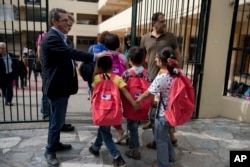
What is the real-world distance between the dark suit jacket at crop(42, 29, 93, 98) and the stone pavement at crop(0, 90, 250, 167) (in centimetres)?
90

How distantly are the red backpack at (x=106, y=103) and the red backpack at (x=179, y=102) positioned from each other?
0.54 m

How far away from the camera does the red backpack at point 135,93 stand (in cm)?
290

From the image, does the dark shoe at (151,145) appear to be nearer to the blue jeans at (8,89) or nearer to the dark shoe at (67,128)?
the dark shoe at (67,128)

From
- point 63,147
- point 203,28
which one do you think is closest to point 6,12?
point 63,147

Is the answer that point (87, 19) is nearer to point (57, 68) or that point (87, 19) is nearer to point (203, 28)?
point (203, 28)

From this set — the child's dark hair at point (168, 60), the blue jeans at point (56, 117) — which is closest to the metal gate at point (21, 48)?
the blue jeans at point (56, 117)

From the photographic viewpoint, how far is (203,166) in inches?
121

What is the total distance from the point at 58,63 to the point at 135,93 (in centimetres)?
92

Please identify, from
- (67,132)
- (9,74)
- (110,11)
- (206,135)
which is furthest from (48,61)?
(110,11)

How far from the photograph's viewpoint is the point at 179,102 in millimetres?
2551

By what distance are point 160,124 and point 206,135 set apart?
5.52ft

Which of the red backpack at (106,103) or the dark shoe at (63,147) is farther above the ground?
the red backpack at (106,103)

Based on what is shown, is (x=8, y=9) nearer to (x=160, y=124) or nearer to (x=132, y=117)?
(x=132, y=117)

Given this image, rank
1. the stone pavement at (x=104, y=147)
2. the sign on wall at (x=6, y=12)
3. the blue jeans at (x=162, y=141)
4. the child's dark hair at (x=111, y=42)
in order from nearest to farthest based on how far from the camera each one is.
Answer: the blue jeans at (x=162, y=141), the child's dark hair at (x=111, y=42), the stone pavement at (x=104, y=147), the sign on wall at (x=6, y=12)
